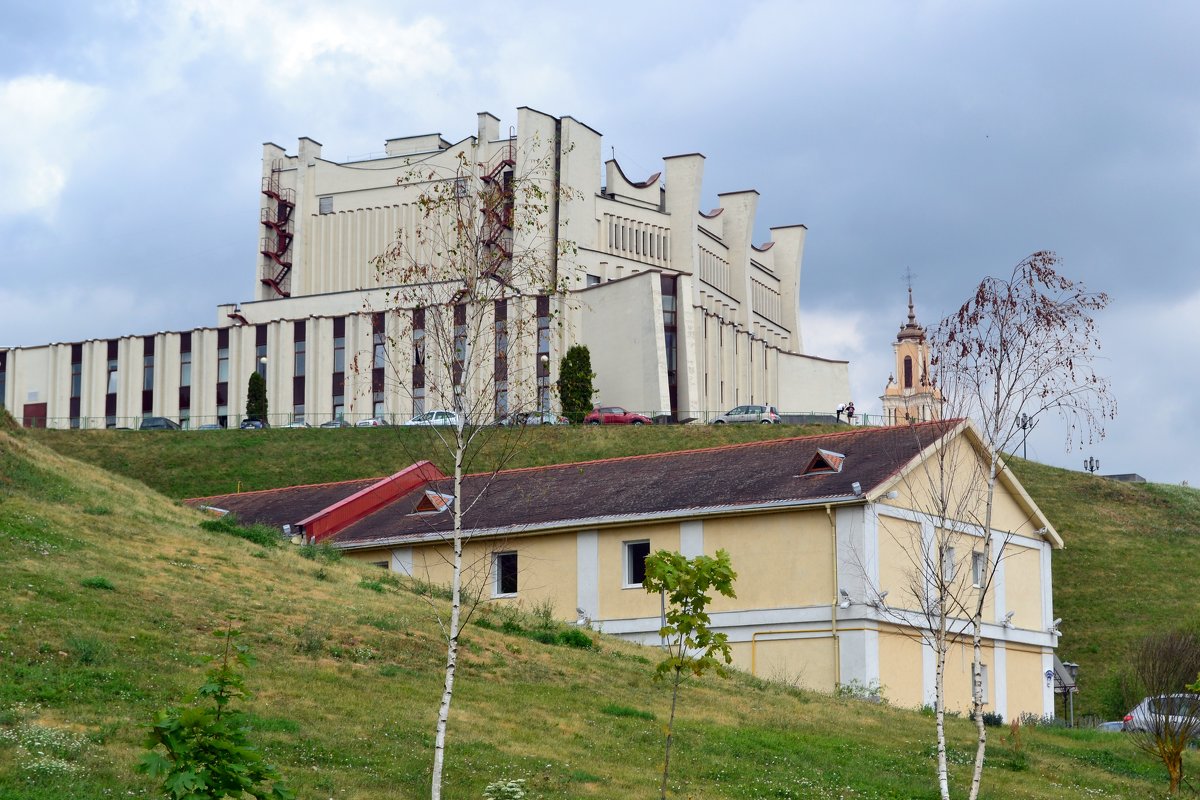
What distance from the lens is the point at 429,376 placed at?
1650cm

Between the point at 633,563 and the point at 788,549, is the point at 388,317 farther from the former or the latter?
the point at 788,549

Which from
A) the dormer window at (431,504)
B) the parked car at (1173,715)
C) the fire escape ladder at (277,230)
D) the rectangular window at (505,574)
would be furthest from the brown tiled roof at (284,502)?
the fire escape ladder at (277,230)

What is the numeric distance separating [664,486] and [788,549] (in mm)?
4746

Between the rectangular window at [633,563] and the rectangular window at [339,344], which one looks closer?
the rectangular window at [633,563]

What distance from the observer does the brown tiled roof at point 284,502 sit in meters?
43.1

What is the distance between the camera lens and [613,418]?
7594cm

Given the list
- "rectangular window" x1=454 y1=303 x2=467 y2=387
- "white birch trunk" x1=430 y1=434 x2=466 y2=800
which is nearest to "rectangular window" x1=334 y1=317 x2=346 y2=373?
"rectangular window" x1=454 y1=303 x2=467 y2=387

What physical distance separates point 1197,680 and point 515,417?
38.5 feet

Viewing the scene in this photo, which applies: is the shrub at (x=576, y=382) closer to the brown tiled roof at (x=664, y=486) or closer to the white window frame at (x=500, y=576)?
the brown tiled roof at (x=664, y=486)

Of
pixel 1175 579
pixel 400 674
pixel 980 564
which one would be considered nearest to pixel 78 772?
pixel 400 674

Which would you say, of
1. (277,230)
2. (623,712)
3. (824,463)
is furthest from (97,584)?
(277,230)

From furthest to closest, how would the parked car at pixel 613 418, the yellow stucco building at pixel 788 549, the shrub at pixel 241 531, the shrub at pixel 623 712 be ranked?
the parked car at pixel 613 418 → the shrub at pixel 241 531 → the yellow stucco building at pixel 788 549 → the shrub at pixel 623 712

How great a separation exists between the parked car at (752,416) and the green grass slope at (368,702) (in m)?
50.5

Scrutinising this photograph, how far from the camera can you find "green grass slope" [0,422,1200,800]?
15.6m
